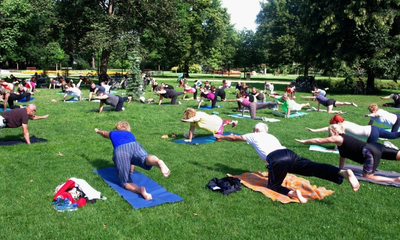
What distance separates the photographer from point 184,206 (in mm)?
5492

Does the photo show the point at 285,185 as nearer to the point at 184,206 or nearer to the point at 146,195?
the point at 184,206

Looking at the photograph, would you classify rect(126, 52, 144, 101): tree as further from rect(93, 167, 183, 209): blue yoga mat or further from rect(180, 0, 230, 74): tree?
rect(180, 0, 230, 74): tree

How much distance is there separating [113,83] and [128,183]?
24.2 meters

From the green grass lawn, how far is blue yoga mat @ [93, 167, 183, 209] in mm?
138

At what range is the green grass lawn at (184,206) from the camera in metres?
4.65

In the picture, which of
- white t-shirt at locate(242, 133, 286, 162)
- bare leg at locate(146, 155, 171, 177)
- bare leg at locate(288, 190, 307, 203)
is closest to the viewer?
bare leg at locate(146, 155, 171, 177)

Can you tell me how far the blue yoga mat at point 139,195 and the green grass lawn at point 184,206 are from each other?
0.45 feet

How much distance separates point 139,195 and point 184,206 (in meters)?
0.94

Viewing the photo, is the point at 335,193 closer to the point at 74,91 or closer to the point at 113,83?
the point at 74,91

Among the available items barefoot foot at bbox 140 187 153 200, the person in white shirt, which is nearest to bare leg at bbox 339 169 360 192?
the person in white shirt

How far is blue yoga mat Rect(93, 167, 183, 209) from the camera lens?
556cm

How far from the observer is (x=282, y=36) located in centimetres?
4475

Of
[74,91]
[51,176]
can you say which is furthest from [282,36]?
[51,176]

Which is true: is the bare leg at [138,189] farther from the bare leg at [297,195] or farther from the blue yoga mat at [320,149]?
the blue yoga mat at [320,149]
